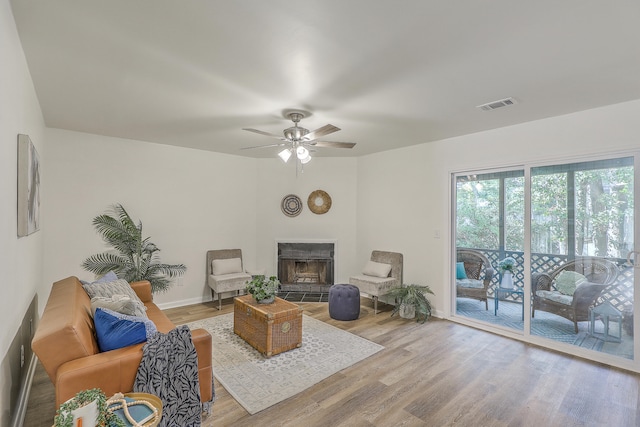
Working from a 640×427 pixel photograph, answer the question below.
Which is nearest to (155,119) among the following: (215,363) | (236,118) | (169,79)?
(236,118)

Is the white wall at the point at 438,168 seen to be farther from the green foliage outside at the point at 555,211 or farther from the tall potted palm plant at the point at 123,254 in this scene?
the tall potted palm plant at the point at 123,254

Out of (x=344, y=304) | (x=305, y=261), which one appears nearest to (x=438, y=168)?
(x=344, y=304)

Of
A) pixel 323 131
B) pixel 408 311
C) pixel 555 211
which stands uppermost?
pixel 323 131

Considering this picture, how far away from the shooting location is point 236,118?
348 centimetres

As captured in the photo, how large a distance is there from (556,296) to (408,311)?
5.75 ft

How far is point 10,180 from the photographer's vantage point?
1.87m

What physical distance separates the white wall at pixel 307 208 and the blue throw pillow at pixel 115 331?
3.74 metres

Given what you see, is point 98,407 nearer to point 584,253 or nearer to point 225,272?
point 225,272

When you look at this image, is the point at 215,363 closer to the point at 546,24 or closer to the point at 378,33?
the point at 378,33

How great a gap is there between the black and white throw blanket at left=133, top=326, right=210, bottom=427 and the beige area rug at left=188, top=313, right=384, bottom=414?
1.79ft

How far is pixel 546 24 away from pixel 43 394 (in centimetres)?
450

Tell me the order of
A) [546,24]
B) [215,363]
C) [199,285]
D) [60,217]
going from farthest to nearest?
[199,285] → [60,217] → [215,363] → [546,24]

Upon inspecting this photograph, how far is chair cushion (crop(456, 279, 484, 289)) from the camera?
4.22 metres

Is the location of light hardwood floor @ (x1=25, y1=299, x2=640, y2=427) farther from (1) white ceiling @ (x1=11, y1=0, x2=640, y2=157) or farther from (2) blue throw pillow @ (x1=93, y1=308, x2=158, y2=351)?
(1) white ceiling @ (x1=11, y1=0, x2=640, y2=157)
